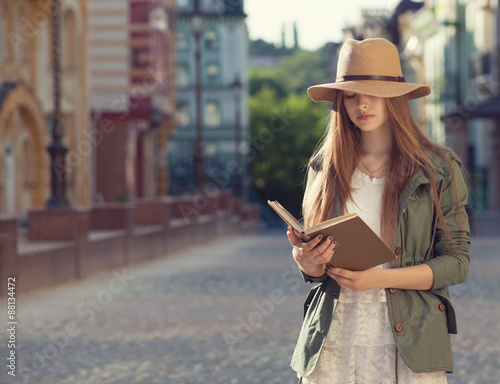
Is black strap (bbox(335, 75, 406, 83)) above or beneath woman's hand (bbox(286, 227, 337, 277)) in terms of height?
above

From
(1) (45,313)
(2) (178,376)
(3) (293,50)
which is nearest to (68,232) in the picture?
(1) (45,313)

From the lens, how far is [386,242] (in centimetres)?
358

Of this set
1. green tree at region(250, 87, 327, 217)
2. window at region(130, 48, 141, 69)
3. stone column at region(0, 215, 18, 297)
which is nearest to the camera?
stone column at region(0, 215, 18, 297)

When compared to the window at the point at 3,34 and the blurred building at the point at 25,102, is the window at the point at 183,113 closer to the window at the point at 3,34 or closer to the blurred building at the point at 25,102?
the blurred building at the point at 25,102

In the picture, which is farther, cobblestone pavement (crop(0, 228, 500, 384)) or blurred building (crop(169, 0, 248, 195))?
blurred building (crop(169, 0, 248, 195))

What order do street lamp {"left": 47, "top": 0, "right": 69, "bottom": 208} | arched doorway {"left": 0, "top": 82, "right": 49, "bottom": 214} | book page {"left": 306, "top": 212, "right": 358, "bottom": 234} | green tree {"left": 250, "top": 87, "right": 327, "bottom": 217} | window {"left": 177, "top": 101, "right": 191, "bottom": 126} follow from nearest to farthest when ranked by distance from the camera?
1. book page {"left": 306, "top": 212, "right": 358, "bottom": 234}
2. street lamp {"left": 47, "top": 0, "right": 69, "bottom": 208}
3. arched doorway {"left": 0, "top": 82, "right": 49, "bottom": 214}
4. green tree {"left": 250, "top": 87, "right": 327, "bottom": 217}
5. window {"left": 177, "top": 101, "right": 191, "bottom": 126}

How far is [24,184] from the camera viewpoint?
2588 cm

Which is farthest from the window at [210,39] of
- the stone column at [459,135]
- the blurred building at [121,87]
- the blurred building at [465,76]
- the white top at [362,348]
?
the white top at [362,348]

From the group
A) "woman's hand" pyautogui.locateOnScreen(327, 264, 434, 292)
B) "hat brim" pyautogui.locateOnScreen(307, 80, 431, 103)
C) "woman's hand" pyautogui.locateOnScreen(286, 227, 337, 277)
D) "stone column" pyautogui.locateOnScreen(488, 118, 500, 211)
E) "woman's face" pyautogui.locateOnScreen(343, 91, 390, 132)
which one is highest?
"hat brim" pyautogui.locateOnScreen(307, 80, 431, 103)

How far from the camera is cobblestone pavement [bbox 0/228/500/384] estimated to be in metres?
7.93

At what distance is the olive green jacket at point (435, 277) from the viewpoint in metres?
3.50

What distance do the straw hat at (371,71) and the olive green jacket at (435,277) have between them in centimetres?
26

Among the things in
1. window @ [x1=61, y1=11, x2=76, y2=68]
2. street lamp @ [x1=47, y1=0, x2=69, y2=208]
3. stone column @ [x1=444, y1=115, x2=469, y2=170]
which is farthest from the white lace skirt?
stone column @ [x1=444, y1=115, x2=469, y2=170]

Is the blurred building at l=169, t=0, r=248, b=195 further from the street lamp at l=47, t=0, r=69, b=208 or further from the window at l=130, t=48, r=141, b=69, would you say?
the street lamp at l=47, t=0, r=69, b=208
